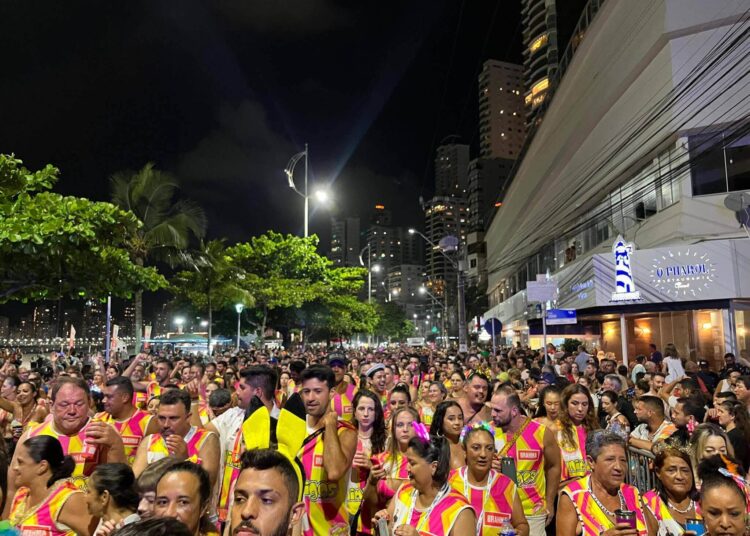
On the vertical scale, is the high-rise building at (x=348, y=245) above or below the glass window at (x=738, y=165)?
above

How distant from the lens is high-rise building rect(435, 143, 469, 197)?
582ft

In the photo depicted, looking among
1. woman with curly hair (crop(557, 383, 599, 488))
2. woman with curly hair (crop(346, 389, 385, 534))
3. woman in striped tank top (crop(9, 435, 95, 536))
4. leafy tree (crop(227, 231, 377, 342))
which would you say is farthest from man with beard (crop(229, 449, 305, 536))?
leafy tree (crop(227, 231, 377, 342))

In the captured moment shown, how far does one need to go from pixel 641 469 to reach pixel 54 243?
9.87m

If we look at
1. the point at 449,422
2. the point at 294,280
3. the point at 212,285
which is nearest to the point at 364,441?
the point at 449,422

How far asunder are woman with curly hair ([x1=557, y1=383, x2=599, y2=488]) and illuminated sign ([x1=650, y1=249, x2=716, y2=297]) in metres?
14.0

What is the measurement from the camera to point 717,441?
4.89 m

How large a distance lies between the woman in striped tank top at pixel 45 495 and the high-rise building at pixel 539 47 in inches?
3755

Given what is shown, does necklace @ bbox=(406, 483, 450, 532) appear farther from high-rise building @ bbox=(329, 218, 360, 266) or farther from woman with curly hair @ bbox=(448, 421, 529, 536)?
high-rise building @ bbox=(329, 218, 360, 266)

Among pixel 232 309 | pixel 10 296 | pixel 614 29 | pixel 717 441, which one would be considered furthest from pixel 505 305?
pixel 717 441

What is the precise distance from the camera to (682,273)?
59.7 feet

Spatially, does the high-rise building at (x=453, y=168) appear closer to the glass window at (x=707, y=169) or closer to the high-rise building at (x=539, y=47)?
the high-rise building at (x=539, y=47)

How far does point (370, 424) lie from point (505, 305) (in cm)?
4593

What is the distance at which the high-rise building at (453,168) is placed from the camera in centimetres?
17725

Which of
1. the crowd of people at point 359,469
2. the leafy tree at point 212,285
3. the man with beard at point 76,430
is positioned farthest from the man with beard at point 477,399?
the leafy tree at point 212,285
